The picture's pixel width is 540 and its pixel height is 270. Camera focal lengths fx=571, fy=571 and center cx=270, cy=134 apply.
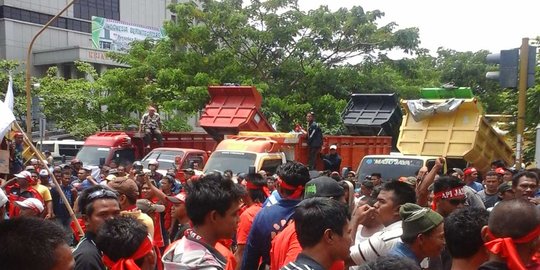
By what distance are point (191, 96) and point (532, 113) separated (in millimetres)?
11345

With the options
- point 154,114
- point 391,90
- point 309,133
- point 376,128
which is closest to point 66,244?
point 309,133

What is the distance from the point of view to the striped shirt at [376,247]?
3570mm

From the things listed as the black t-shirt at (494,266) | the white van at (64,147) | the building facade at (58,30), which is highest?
the building facade at (58,30)

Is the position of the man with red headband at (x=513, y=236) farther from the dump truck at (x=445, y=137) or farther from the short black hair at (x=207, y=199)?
the dump truck at (x=445, y=137)

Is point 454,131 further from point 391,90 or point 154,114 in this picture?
point 391,90

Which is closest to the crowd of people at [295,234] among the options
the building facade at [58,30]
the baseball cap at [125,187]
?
the baseball cap at [125,187]

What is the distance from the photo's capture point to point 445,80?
40.4 m

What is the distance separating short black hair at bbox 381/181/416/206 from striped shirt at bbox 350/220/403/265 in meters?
0.31

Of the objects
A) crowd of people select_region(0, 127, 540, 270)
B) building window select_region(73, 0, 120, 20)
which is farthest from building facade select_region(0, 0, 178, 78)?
crowd of people select_region(0, 127, 540, 270)

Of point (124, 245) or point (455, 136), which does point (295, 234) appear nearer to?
point (124, 245)

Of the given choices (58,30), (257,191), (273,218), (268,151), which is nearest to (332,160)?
(268,151)

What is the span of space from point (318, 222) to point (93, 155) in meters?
12.8

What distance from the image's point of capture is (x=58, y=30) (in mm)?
41719

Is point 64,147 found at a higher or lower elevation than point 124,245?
lower
